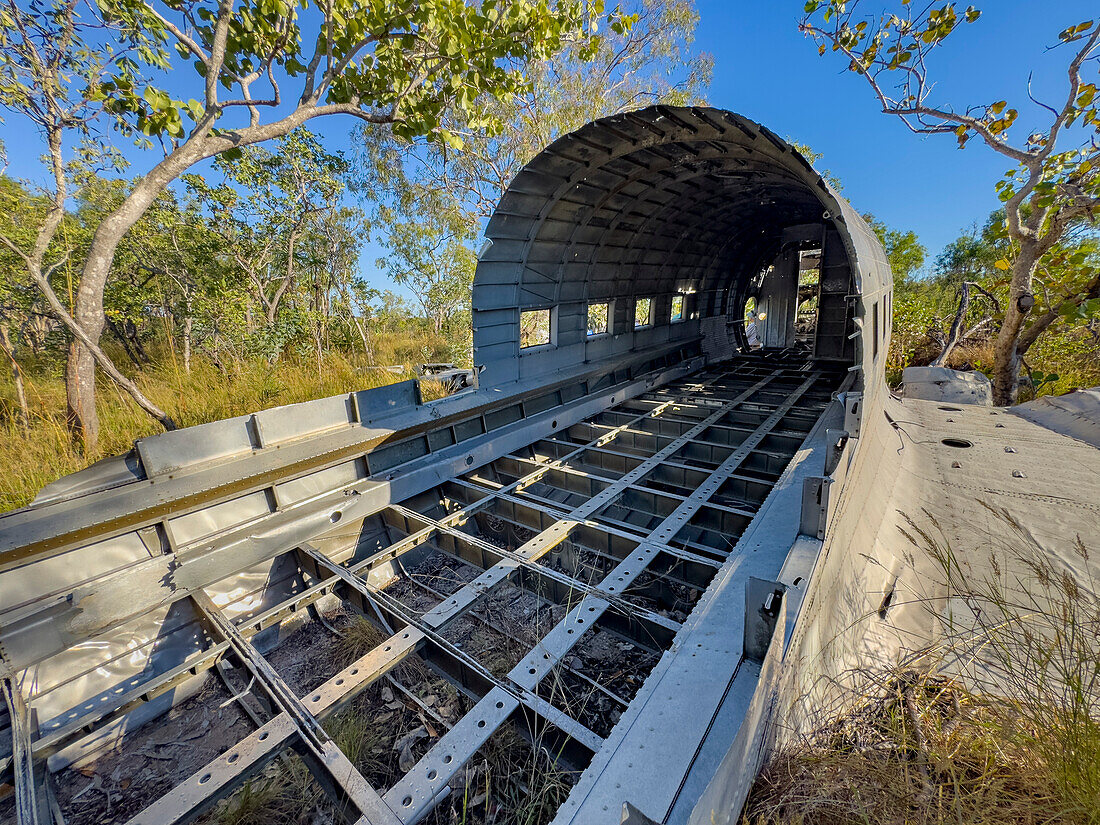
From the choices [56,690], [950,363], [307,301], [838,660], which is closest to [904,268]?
[950,363]

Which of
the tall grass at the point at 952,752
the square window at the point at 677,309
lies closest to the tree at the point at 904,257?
the square window at the point at 677,309

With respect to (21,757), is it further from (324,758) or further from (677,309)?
(677,309)

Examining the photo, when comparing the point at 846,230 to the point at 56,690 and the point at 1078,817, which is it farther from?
the point at 56,690

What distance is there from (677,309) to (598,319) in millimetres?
3619

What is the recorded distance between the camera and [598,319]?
995 centimetres

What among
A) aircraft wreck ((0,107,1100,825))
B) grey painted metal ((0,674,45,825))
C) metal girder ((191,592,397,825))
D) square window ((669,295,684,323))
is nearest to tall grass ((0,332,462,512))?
aircraft wreck ((0,107,1100,825))

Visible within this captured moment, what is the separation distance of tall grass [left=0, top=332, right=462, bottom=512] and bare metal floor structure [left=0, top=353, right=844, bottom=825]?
2.64m

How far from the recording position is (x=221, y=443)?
160 inches

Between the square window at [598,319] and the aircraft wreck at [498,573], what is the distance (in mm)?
2429

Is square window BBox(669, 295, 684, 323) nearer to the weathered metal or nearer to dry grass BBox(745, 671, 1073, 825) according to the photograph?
the weathered metal

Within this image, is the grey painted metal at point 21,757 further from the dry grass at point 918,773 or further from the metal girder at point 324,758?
the dry grass at point 918,773

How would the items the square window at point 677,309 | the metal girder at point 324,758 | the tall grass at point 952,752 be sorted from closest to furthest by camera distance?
the tall grass at point 952,752 → the metal girder at point 324,758 → the square window at point 677,309

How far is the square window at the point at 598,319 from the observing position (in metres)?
9.61

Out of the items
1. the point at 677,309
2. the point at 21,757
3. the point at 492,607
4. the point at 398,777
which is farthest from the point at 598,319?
the point at 21,757
